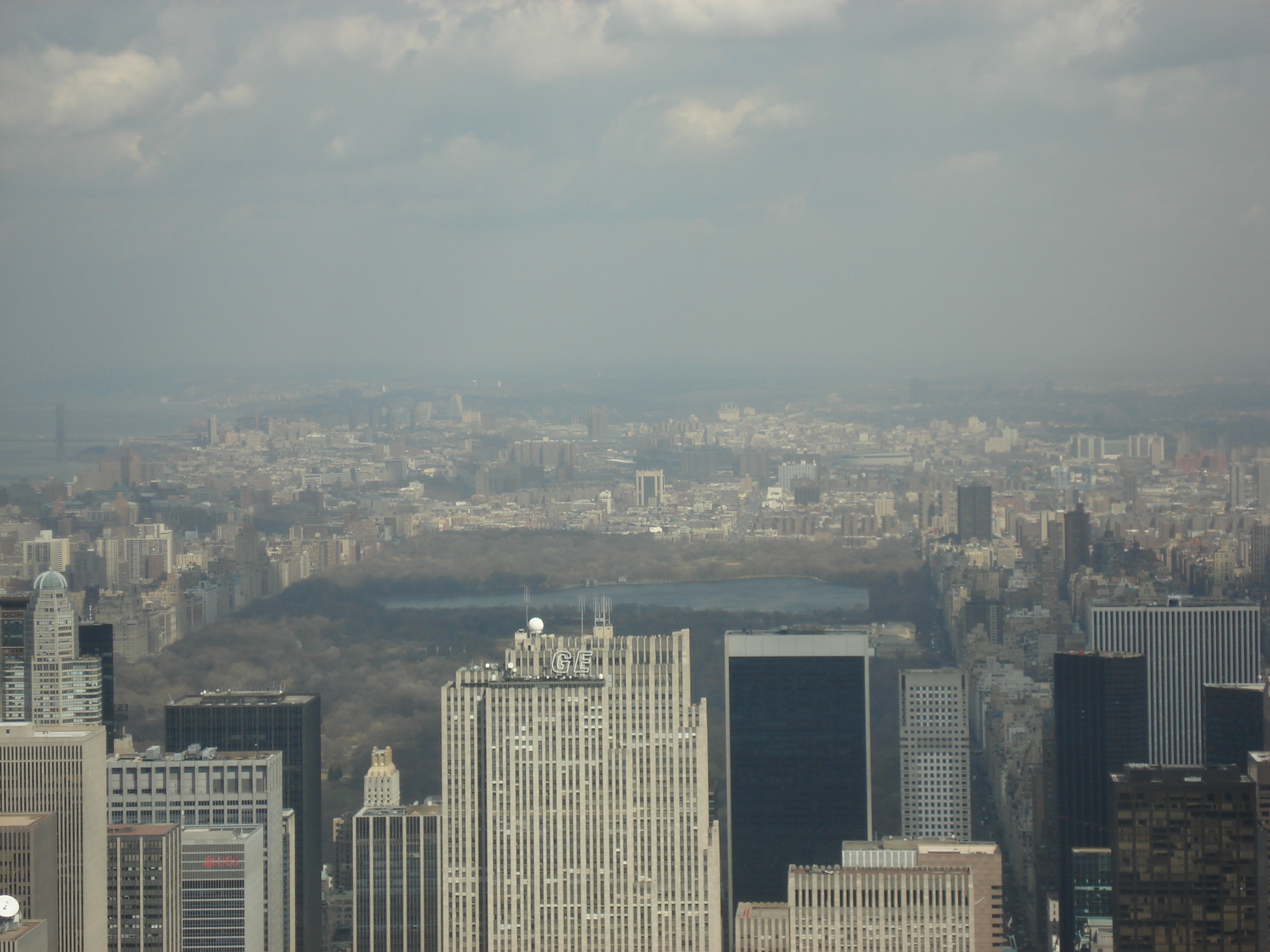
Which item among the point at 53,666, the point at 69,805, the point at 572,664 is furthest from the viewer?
the point at 53,666

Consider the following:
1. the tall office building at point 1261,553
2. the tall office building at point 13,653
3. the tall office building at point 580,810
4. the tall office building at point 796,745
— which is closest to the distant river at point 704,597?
the tall office building at point 796,745

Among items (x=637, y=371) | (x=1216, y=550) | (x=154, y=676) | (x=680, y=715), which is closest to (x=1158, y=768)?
(x=680, y=715)

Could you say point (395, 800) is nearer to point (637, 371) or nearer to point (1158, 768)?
point (637, 371)

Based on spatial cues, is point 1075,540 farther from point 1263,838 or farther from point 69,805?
point 69,805

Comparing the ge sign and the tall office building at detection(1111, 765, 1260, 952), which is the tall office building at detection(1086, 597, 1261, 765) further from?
the ge sign

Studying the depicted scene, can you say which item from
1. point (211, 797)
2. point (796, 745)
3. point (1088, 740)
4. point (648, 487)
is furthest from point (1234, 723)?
point (211, 797)

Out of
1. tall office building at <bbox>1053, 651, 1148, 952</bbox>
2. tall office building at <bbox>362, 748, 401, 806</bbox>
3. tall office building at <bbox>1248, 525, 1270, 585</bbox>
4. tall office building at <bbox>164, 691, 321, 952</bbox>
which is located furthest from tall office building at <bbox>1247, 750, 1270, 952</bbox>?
tall office building at <bbox>164, 691, 321, 952</bbox>

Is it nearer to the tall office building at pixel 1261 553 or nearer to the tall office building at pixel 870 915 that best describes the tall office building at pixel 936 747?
the tall office building at pixel 1261 553
